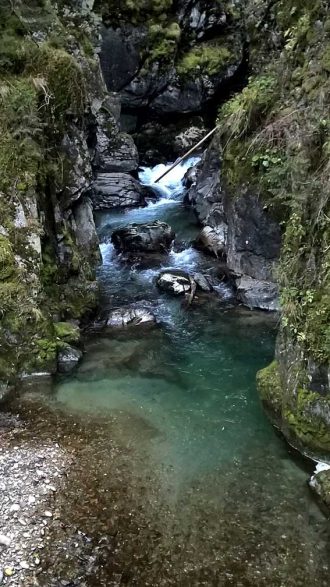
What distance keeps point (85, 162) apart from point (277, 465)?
10228 millimetres

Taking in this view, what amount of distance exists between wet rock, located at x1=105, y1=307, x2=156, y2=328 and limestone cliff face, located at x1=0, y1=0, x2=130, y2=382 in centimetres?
74

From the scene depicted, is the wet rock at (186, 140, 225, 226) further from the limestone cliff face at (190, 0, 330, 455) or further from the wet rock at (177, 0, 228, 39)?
the wet rock at (177, 0, 228, 39)

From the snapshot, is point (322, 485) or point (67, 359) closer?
point (322, 485)

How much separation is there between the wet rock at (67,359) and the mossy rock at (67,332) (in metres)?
0.27

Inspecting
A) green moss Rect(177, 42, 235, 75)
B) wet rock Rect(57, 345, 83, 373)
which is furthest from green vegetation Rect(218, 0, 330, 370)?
green moss Rect(177, 42, 235, 75)

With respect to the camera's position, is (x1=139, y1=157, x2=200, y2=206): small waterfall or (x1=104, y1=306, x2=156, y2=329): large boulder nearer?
(x1=104, y1=306, x2=156, y2=329): large boulder

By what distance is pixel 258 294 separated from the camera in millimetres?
15242

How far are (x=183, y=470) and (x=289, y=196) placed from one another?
6729mm

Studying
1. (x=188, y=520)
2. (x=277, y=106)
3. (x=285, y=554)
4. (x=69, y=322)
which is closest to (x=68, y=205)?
(x=69, y=322)

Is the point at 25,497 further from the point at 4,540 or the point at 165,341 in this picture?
the point at 165,341

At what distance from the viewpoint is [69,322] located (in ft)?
45.1

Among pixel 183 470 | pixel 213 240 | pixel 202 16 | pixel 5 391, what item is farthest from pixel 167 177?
pixel 183 470

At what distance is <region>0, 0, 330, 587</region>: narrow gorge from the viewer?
24.8ft

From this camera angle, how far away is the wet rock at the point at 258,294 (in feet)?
49.4
